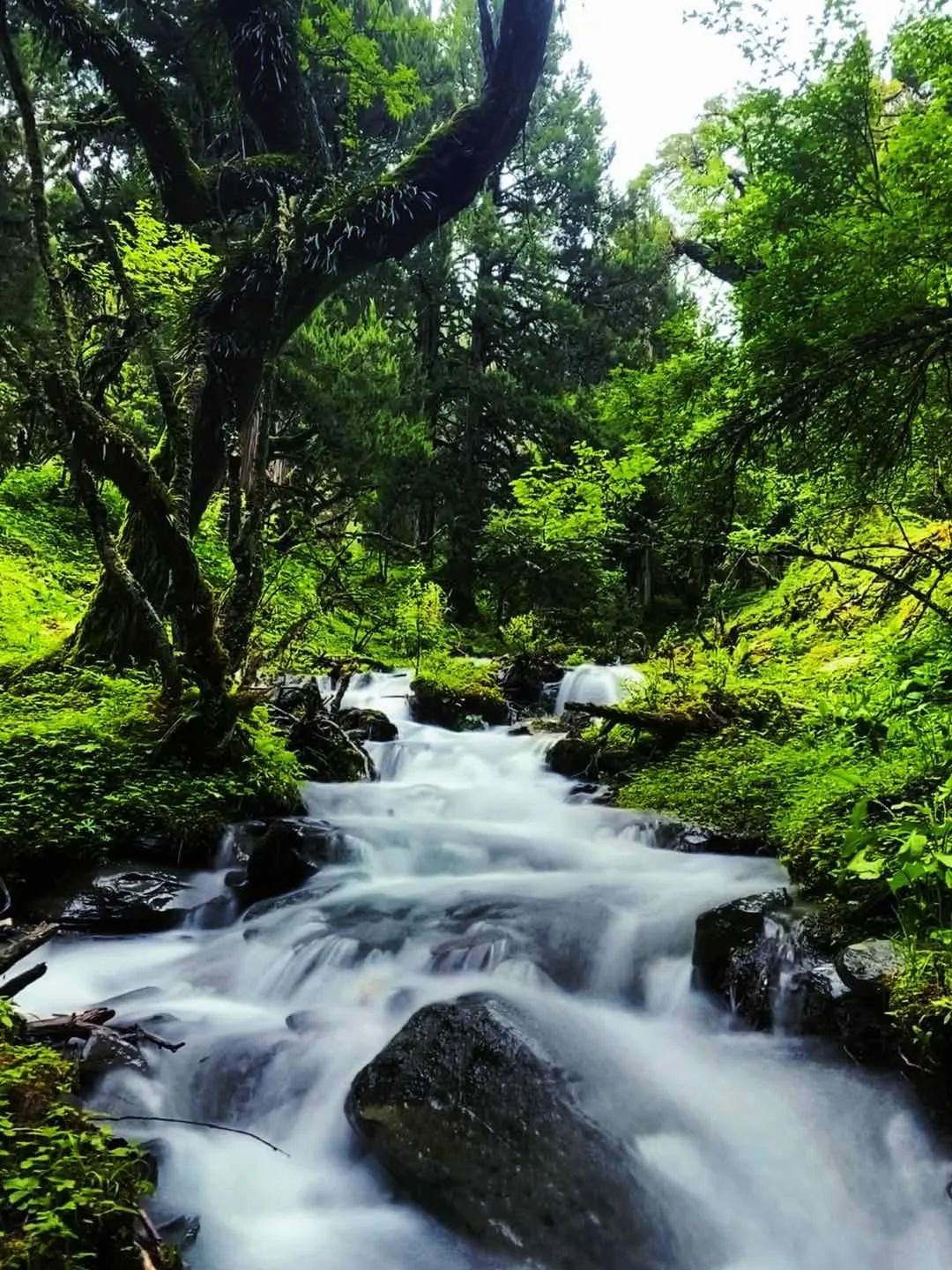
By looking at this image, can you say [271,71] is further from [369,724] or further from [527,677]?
[527,677]

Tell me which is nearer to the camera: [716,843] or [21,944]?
[21,944]

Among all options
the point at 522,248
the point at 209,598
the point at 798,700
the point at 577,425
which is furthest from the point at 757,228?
the point at 522,248

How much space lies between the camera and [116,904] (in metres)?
4.79

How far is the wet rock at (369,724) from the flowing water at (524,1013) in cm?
305

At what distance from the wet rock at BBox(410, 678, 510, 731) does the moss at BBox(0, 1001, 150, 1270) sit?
8.05 metres

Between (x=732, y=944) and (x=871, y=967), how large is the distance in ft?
2.50

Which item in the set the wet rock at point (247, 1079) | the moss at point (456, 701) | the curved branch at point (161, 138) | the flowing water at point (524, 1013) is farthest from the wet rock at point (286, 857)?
the curved branch at point (161, 138)

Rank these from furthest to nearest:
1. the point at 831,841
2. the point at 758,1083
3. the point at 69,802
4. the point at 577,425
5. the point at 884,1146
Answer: the point at 577,425
the point at 69,802
the point at 831,841
the point at 758,1083
the point at 884,1146

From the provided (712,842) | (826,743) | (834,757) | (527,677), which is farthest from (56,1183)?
(527,677)

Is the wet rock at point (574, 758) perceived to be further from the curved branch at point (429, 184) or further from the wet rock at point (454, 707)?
the curved branch at point (429, 184)

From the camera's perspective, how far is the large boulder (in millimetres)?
2637

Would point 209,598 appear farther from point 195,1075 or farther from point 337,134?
point 337,134

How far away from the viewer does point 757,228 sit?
223 inches

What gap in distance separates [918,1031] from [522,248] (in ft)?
53.3
